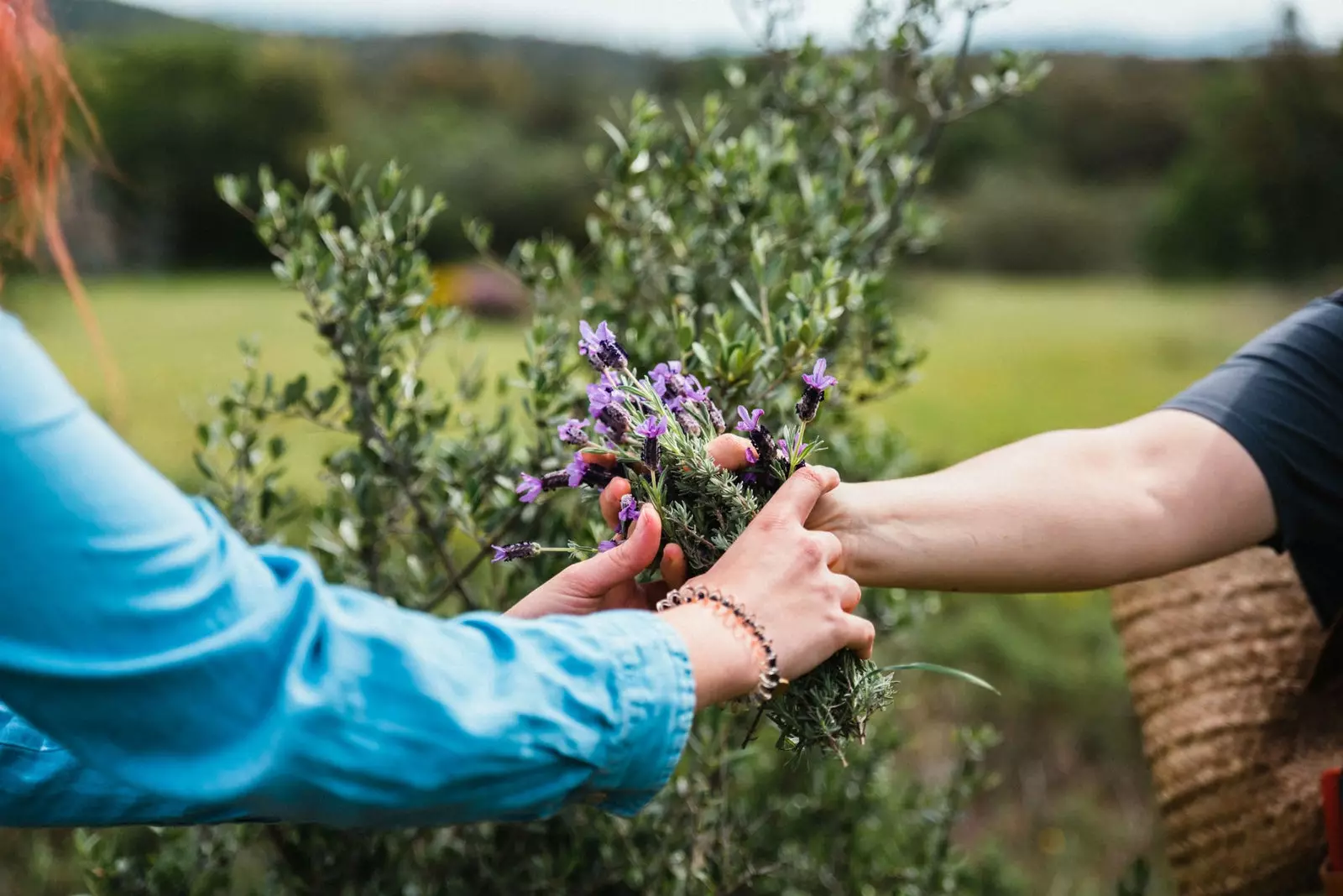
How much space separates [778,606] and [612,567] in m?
0.26

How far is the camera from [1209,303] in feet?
38.8

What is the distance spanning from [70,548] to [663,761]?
0.59 metres

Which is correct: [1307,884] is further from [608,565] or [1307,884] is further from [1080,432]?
[608,565]

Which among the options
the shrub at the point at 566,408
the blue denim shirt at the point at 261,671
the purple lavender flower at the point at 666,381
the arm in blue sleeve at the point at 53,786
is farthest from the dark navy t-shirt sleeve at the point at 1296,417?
the arm in blue sleeve at the point at 53,786

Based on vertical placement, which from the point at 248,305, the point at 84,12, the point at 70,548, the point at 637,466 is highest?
the point at 84,12

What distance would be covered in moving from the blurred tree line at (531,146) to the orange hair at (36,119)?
9647mm

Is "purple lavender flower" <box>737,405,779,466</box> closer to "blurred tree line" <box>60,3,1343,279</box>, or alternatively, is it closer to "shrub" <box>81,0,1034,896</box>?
"shrub" <box>81,0,1034,896</box>

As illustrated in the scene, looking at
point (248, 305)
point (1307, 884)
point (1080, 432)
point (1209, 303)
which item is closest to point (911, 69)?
point (1080, 432)

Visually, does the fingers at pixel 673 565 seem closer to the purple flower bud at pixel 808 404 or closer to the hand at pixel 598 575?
the hand at pixel 598 575

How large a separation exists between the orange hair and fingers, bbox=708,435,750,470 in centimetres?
75

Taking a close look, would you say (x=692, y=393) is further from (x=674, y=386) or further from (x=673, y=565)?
(x=673, y=565)

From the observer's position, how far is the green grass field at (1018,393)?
399cm

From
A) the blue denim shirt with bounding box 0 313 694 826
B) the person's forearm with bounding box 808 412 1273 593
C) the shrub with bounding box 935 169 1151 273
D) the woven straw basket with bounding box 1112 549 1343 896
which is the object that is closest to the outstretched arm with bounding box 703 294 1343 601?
the person's forearm with bounding box 808 412 1273 593

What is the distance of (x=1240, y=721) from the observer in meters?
2.34
